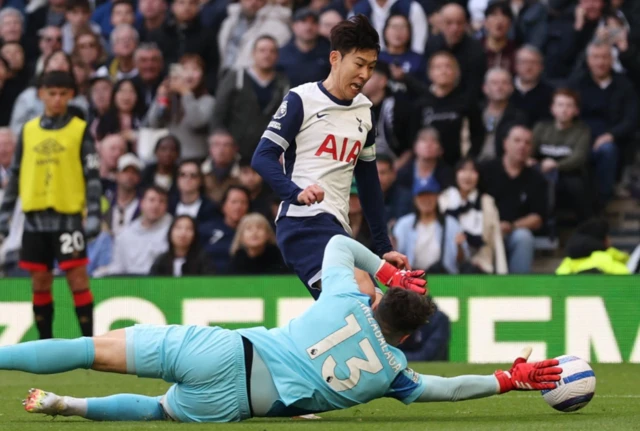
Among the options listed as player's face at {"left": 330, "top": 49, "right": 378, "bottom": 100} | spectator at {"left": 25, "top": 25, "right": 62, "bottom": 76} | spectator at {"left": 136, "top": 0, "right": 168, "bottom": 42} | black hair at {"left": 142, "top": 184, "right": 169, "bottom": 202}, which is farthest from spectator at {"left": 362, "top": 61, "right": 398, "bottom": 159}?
player's face at {"left": 330, "top": 49, "right": 378, "bottom": 100}

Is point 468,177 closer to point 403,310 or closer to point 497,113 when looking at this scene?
point 497,113

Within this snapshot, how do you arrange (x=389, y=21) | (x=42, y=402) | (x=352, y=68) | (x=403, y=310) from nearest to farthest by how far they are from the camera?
(x=403, y=310), (x=42, y=402), (x=352, y=68), (x=389, y=21)

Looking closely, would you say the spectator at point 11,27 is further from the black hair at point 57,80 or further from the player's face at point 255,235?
the black hair at point 57,80

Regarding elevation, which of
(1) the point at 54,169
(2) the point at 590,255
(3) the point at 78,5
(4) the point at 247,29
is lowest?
(2) the point at 590,255

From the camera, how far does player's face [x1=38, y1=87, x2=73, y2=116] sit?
12.0m

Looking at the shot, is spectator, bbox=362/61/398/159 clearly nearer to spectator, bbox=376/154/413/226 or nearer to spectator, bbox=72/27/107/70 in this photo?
spectator, bbox=376/154/413/226

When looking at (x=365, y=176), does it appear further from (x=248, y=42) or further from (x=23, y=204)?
(x=248, y=42)

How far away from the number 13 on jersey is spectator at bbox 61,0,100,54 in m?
11.9

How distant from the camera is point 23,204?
40.0ft

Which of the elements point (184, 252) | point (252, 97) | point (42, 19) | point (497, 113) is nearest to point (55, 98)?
point (184, 252)

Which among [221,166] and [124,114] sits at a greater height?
[124,114]

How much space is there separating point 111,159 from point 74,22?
2.74 m

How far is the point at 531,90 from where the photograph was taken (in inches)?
590

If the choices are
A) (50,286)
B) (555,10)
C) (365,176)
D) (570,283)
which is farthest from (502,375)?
(555,10)
